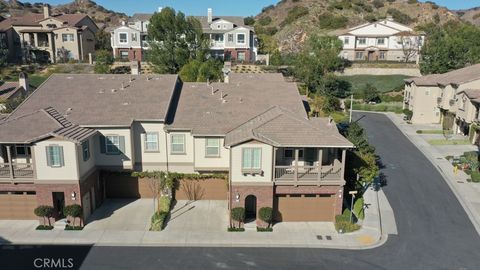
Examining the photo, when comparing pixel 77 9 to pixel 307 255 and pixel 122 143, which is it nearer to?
pixel 122 143

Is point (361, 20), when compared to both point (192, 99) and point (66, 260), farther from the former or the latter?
point (66, 260)

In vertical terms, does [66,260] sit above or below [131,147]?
below

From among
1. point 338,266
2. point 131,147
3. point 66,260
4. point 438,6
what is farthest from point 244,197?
point 438,6

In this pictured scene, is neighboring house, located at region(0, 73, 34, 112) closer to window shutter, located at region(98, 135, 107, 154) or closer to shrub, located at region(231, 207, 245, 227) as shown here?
window shutter, located at region(98, 135, 107, 154)

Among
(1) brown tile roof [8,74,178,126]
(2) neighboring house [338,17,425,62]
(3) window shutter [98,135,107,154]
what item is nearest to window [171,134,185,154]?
(1) brown tile roof [8,74,178,126]

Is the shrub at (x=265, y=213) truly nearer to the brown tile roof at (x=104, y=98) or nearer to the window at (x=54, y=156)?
the brown tile roof at (x=104, y=98)
